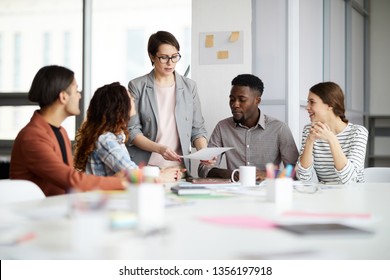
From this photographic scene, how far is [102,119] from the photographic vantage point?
7.79 feet

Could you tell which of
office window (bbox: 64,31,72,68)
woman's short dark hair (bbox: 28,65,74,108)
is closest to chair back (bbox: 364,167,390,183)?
woman's short dark hair (bbox: 28,65,74,108)

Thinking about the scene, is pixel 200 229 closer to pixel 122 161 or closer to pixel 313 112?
pixel 122 161

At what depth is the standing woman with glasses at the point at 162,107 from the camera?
309 centimetres

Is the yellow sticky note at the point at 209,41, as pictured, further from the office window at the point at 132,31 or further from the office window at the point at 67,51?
the office window at the point at 67,51

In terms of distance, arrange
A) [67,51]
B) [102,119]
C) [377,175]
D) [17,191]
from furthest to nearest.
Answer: [67,51], [377,175], [102,119], [17,191]

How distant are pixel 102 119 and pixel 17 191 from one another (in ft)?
→ 2.21

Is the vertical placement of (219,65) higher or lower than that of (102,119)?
higher

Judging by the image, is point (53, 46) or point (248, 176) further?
point (53, 46)

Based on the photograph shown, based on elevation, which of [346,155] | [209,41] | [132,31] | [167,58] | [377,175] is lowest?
[377,175]

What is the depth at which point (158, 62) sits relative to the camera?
312cm

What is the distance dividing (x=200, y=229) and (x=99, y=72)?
3.58m

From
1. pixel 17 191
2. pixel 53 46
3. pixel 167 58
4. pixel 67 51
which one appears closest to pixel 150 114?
pixel 167 58

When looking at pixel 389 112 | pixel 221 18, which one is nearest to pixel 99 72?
pixel 221 18

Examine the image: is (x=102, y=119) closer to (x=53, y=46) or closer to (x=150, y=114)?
(x=150, y=114)
